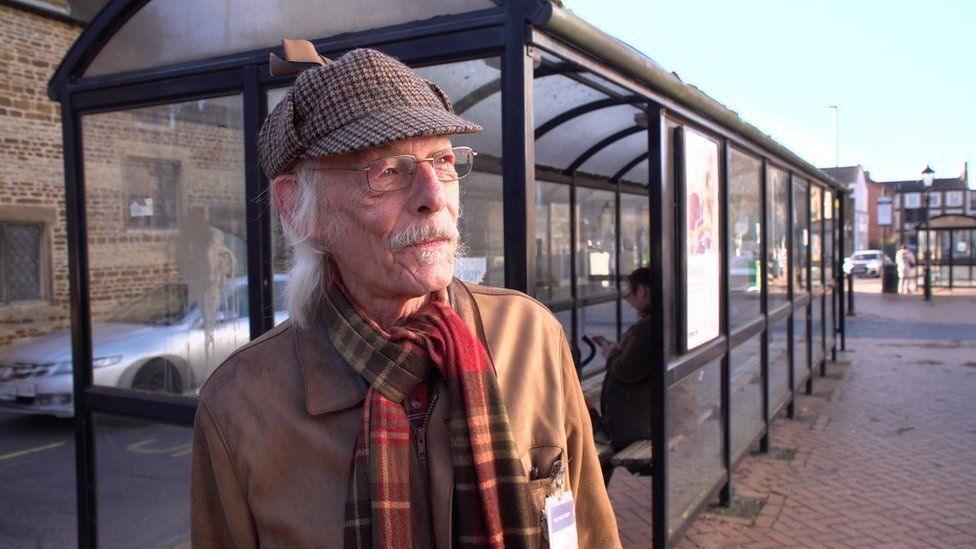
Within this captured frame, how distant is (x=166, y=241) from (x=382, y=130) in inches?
97.9

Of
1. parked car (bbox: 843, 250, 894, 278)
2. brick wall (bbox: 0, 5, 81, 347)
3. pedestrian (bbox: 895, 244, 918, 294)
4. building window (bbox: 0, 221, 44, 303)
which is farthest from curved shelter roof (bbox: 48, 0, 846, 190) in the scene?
parked car (bbox: 843, 250, 894, 278)

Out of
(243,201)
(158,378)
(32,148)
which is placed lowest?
(158,378)

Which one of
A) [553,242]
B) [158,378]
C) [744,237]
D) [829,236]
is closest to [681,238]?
[744,237]

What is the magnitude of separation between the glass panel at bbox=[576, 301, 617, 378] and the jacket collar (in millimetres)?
5450

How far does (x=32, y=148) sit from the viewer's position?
12391mm

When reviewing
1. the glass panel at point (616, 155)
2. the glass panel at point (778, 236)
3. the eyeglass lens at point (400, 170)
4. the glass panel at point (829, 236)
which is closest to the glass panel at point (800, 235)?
the glass panel at point (778, 236)

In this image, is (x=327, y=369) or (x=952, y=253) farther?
(x=952, y=253)

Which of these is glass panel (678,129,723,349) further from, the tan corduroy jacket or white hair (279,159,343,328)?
white hair (279,159,343,328)

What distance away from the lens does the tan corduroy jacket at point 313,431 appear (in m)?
1.44

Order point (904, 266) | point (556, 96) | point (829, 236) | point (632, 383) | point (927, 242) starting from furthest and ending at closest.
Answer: point (904, 266), point (927, 242), point (829, 236), point (556, 96), point (632, 383)

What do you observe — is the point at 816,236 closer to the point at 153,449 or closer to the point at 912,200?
the point at 153,449

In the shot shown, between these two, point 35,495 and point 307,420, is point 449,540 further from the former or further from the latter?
point 35,495

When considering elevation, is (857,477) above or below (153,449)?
below

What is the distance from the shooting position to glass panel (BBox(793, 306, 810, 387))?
305 inches
